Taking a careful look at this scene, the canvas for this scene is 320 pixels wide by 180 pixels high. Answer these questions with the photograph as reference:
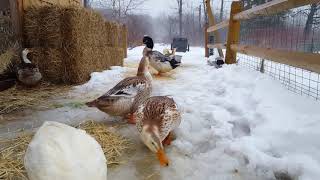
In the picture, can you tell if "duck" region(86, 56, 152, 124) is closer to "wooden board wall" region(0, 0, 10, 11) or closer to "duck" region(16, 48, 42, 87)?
"duck" region(16, 48, 42, 87)

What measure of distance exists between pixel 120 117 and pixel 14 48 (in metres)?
3.44

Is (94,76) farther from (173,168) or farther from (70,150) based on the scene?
(70,150)

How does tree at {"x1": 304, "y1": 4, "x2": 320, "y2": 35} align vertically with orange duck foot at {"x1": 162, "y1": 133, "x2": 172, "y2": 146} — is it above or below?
above

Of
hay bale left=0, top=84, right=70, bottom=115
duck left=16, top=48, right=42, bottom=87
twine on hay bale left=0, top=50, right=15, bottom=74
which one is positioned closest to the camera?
hay bale left=0, top=84, right=70, bottom=115

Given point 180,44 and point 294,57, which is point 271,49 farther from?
point 180,44

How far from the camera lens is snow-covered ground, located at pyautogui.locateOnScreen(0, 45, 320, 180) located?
7.49 ft

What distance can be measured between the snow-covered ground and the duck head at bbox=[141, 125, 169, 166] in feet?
0.23

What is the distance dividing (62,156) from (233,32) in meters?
6.07

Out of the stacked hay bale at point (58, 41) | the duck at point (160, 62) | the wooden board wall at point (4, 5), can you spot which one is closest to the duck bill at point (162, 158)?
the stacked hay bale at point (58, 41)

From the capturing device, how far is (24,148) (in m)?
2.83

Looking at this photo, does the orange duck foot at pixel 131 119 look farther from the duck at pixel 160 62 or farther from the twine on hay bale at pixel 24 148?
the duck at pixel 160 62

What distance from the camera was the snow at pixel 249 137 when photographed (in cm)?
228

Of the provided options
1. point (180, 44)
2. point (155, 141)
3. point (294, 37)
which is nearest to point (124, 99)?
point (155, 141)

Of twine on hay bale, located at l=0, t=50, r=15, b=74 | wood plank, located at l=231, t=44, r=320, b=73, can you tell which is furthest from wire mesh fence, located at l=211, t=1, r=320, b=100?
twine on hay bale, located at l=0, t=50, r=15, b=74
